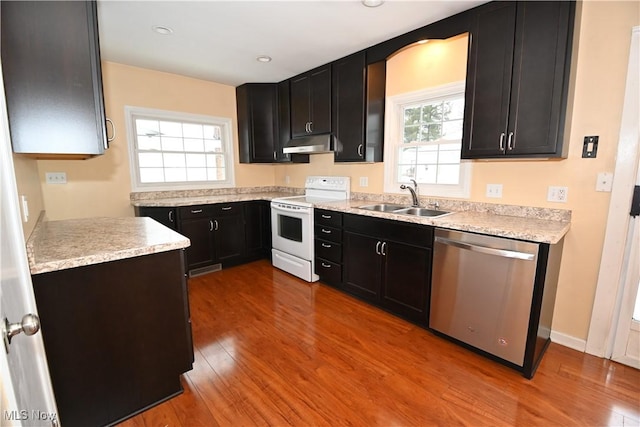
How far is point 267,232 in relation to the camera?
4105 mm

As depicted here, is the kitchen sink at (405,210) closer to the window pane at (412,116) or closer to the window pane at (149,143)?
the window pane at (412,116)

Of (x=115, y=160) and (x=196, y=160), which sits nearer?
(x=115, y=160)

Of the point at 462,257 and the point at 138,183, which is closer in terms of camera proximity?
the point at 462,257

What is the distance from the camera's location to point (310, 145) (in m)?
3.52

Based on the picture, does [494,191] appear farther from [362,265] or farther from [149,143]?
[149,143]

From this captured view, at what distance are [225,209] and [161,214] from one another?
73 centimetres

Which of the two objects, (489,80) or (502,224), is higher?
(489,80)

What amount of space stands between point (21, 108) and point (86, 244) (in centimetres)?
67

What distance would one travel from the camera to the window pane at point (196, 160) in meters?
4.07

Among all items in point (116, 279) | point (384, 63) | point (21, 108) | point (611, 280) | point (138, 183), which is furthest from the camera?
point (138, 183)

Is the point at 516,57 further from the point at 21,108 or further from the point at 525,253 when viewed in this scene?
the point at 21,108

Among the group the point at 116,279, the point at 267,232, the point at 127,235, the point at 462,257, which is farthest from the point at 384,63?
the point at 116,279

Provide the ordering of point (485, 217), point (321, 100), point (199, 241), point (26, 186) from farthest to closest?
point (199, 241) < point (321, 100) < point (485, 217) < point (26, 186)

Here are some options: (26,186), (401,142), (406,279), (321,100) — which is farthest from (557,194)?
(26,186)
